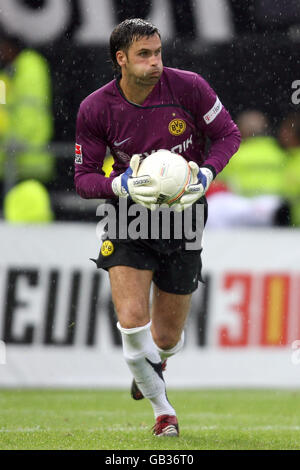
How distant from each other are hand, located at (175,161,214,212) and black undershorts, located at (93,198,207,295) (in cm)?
47

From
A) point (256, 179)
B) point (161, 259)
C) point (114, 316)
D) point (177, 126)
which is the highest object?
point (177, 126)

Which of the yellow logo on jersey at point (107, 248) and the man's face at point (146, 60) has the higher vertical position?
the man's face at point (146, 60)

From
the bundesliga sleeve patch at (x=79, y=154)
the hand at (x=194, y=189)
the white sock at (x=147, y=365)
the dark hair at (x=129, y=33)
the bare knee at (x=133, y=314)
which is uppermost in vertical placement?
the dark hair at (x=129, y=33)

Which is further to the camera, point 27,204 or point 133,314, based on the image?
point 27,204

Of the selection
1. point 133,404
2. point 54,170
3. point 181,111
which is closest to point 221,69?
point 54,170

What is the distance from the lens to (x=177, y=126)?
6809mm

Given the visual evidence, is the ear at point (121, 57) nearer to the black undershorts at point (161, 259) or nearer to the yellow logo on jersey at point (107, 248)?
the black undershorts at point (161, 259)

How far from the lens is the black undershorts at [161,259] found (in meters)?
6.75

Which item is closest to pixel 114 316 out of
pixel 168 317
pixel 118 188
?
pixel 168 317

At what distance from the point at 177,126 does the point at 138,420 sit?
2296mm


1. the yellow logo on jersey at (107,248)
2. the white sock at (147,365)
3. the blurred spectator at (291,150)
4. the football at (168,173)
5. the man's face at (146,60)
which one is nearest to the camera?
the football at (168,173)

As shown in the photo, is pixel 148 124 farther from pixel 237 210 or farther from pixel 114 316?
pixel 237 210

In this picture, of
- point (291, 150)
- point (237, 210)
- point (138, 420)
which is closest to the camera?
point (138, 420)

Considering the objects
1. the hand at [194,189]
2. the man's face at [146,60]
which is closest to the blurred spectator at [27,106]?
the man's face at [146,60]
